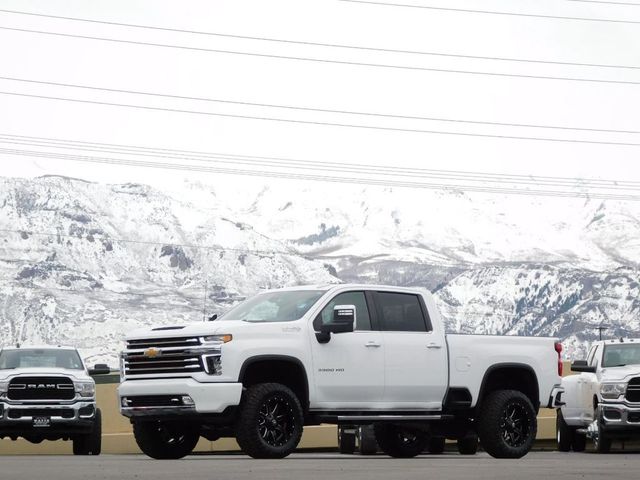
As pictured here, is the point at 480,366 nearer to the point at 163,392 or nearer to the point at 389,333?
the point at 389,333

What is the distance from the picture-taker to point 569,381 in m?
27.6

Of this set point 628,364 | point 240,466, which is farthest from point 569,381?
point 240,466

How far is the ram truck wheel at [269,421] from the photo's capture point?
1777cm

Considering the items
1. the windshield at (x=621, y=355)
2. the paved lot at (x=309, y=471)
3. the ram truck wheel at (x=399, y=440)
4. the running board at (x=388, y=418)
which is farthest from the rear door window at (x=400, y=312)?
the windshield at (x=621, y=355)

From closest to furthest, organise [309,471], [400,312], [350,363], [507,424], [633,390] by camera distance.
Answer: [309,471] → [350,363] → [400,312] → [507,424] → [633,390]

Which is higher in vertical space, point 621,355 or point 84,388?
point 621,355

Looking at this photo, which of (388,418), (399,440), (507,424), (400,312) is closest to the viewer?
(388,418)

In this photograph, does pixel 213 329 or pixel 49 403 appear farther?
pixel 49 403

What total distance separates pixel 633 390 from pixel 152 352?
9989mm

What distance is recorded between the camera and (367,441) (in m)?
28.3

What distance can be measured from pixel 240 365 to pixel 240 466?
2211 mm

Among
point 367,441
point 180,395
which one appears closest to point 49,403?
point 367,441

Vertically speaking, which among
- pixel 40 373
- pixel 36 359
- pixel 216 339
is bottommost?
pixel 40 373

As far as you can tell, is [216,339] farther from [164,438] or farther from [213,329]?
[164,438]
